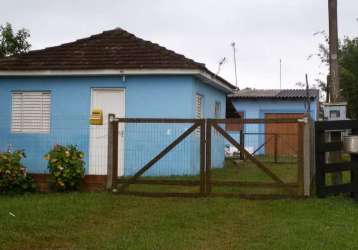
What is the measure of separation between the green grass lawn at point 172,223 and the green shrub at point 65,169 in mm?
519

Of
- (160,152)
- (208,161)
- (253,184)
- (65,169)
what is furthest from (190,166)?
(65,169)

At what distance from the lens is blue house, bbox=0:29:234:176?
50.4 ft

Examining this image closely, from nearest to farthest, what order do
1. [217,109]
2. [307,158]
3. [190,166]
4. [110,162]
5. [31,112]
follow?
[307,158], [110,162], [190,166], [31,112], [217,109]

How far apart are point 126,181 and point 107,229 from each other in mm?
3255

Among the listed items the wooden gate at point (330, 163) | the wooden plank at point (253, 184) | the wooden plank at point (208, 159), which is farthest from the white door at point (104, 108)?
the wooden gate at point (330, 163)

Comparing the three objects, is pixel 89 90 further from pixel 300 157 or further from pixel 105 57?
pixel 300 157

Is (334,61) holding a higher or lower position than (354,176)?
higher

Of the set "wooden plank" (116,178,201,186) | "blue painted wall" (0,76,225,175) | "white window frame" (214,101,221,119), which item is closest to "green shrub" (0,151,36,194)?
"wooden plank" (116,178,201,186)

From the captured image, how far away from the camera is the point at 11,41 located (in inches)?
906

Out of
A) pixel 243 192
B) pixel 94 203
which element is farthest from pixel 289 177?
pixel 94 203

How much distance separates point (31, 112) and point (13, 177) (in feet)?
15.6

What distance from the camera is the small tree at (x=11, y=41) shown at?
22.9 m

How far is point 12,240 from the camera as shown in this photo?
761 centimetres

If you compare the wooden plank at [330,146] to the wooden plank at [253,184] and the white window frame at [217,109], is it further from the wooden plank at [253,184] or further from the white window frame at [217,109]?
the white window frame at [217,109]
